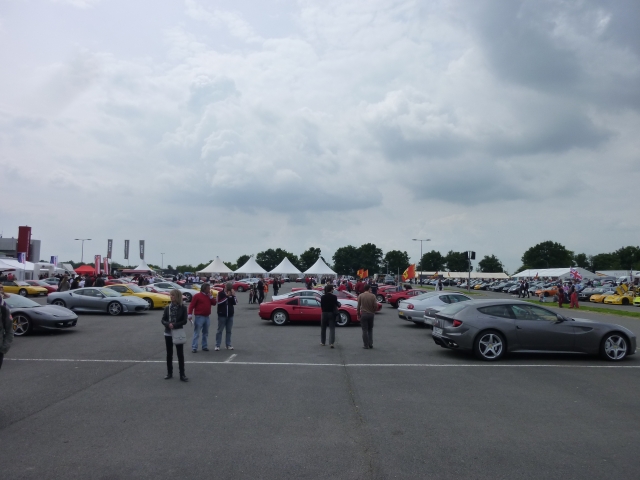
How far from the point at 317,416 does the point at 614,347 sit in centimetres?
839

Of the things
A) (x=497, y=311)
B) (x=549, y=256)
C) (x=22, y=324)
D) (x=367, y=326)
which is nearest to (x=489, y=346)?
(x=497, y=311)

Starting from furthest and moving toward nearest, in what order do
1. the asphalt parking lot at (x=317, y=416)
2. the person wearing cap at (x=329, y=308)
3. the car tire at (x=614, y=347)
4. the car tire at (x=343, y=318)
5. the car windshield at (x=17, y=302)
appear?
the car tire at (x=343, y=318) < the car windshield at (x=17, y=302) < the person wearing cap at (x=329, y=308) < the car tire at (x=614, y=347) < the asphalt parking lot at (x=317, y=416)

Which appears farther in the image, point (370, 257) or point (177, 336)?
point (370, 257)

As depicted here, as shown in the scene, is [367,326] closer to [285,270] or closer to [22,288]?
[22,288]

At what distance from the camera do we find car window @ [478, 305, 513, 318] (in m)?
11.9

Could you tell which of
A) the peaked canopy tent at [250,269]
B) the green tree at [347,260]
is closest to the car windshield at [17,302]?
the peaked canopy tent at [250,269]

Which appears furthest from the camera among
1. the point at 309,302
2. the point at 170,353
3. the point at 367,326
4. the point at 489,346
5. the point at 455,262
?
the point at 455,262

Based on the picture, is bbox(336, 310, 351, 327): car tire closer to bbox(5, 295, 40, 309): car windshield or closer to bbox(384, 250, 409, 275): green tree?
bbox(5, 295, 40, 309): car windshield

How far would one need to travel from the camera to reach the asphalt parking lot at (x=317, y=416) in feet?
16.4

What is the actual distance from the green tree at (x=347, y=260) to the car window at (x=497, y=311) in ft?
522

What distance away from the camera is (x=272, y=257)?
7013 inches

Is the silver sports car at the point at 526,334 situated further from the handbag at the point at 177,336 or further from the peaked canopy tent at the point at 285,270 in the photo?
the peaked canopy tent at the point at 285,270

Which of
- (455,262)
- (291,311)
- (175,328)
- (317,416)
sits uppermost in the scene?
(455,262)

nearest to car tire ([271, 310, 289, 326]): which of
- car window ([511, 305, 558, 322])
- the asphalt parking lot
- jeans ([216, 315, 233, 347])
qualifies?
jeans ([216, 315, 233, 347])
